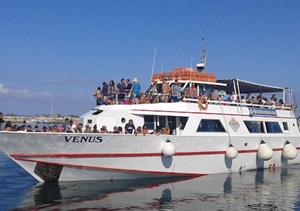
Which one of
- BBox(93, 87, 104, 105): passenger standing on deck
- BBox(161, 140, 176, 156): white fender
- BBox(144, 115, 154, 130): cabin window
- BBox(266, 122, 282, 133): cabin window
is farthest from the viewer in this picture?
BBox(266, 122, 282, 133): cabin window

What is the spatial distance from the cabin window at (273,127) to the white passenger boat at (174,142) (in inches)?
1.4

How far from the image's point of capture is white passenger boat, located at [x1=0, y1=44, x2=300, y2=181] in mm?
14688

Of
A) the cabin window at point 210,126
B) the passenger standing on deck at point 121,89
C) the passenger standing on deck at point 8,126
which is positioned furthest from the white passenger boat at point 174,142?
the passenger standing on deck at point 121,89

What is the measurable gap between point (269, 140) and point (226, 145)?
127 inches

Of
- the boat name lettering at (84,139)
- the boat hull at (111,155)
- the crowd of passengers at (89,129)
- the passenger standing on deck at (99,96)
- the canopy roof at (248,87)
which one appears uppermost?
the canopy roof at (248,87)

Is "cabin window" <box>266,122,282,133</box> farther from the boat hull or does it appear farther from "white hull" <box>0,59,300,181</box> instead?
the boat hull

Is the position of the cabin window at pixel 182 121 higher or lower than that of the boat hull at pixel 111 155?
higher

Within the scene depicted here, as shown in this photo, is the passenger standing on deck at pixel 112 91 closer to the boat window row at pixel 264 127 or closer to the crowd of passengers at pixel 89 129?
the crowd of passengers at pixel 89 129

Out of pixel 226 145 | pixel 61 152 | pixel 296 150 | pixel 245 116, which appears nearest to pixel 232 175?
pixel 226 145

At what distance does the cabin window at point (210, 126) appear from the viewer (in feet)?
57.2

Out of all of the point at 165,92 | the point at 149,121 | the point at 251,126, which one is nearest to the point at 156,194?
the point at 149,121

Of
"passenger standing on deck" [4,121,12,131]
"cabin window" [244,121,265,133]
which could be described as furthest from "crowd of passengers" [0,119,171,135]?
"cabin window" [244,121,265,133]

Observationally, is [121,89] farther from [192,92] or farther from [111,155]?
[111,155]

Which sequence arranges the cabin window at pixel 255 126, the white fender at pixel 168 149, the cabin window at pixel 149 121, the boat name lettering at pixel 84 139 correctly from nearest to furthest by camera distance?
the boat name lettering at pixel 84 139 → the white fender at pixel 168 149 → the cabin window at pixel 149 121 → the cabin window at pixel 255 126
